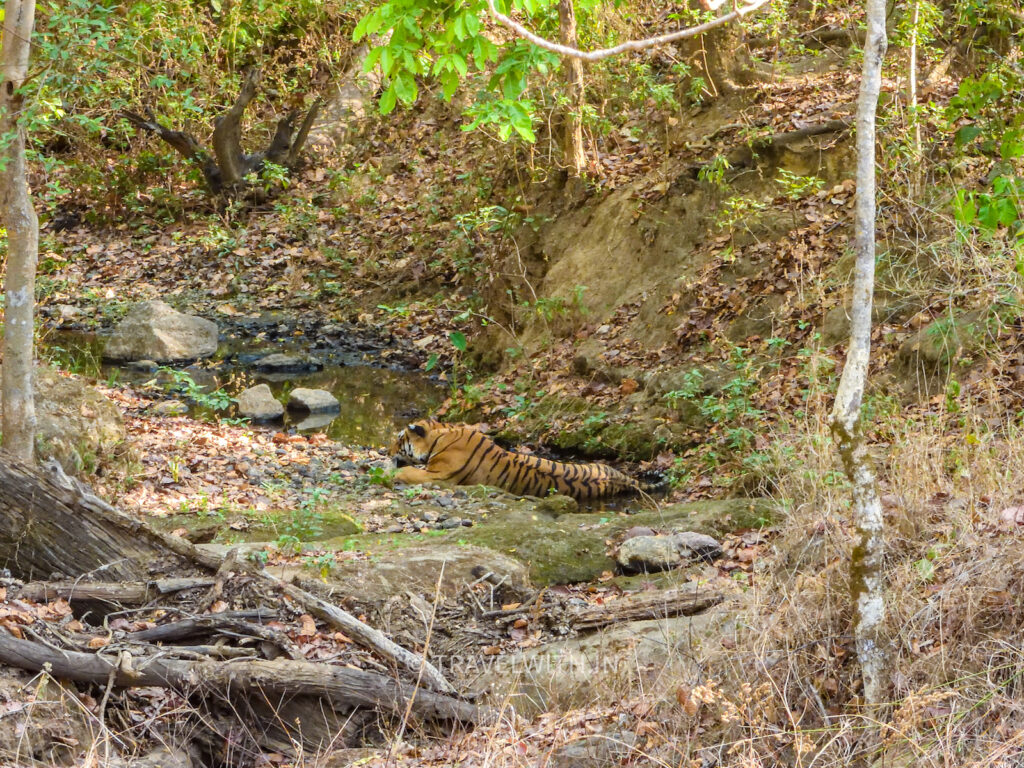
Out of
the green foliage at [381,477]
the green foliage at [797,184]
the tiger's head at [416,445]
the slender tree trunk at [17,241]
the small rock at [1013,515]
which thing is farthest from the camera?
the green foliage at [797,184]

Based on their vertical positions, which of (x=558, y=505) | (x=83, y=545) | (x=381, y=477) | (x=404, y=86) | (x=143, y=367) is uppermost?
(x=404, y=86)

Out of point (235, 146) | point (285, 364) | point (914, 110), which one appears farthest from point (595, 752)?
point (235, 146)

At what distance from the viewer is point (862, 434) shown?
390cm

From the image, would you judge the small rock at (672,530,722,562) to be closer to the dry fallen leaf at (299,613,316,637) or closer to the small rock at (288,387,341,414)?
the dry fallen leaf at (299,613,316,637)

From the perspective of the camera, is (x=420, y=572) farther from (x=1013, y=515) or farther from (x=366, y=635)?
(x=1013, y=515)

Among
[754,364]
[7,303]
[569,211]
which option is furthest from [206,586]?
[569,211]

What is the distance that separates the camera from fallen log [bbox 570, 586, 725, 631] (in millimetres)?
5004

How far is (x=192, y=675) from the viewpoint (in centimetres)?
404

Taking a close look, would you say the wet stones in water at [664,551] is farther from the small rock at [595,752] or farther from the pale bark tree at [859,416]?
the small rock at [595,752]

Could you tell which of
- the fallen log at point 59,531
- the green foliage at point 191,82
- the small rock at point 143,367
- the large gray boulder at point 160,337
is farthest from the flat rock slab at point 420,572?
the green foliage at point 191,82

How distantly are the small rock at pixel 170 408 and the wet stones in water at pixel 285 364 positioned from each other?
214cm

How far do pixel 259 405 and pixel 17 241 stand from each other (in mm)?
5110

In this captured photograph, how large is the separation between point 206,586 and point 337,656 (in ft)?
2.64

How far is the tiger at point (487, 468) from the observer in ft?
28.8
